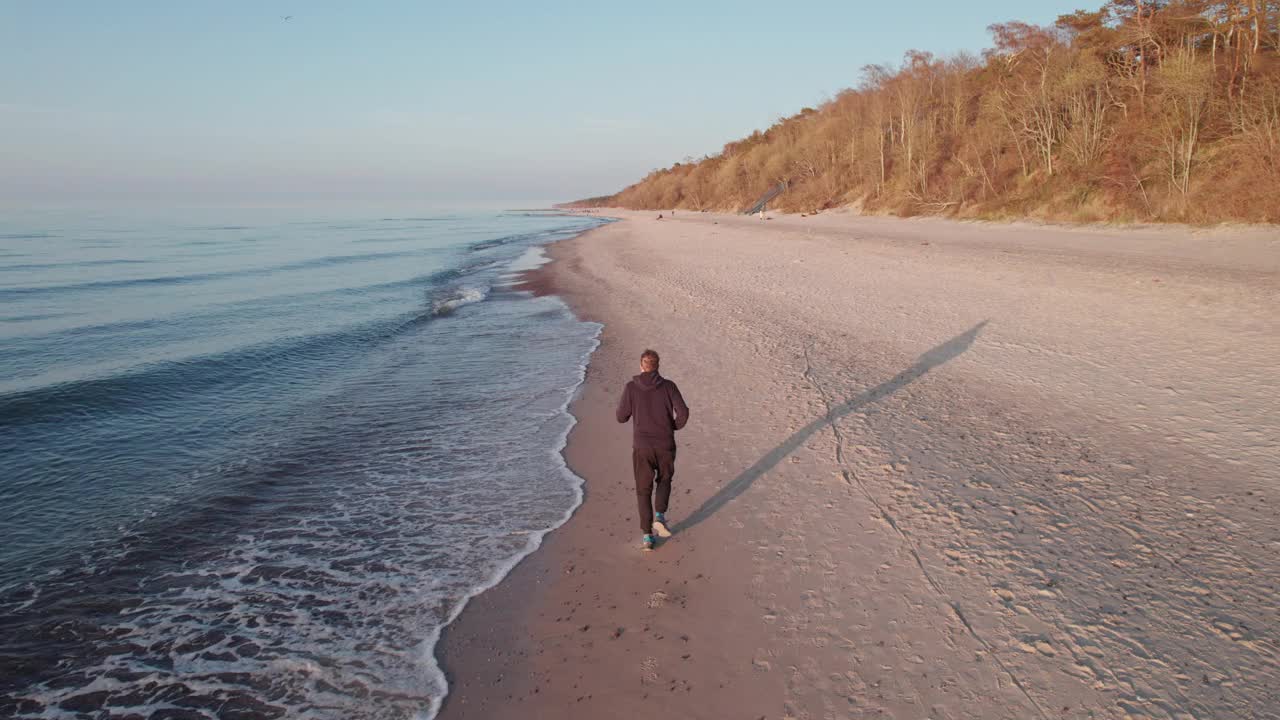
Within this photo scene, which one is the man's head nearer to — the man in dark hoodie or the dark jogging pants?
the man in dark hoodie

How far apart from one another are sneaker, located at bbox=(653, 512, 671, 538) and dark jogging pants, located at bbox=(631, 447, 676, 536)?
0.14m

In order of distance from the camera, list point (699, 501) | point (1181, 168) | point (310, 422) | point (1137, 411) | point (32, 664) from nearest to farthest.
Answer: point (32, 664) < point (699, 501) < point (1137, 411) < point (310, 422) < point (1181, 168)

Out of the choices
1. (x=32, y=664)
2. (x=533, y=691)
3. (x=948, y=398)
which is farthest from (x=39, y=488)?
(x=948, y=398)

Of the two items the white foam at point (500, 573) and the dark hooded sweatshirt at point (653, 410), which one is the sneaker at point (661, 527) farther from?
the white foam at point (500, 573)

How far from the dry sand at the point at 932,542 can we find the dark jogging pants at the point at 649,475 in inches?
13.6

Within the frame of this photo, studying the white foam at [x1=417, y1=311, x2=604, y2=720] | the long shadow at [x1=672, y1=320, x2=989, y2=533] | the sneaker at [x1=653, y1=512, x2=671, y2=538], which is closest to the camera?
the white foam at [x1=417, y1=311, x2=604, y2=720]

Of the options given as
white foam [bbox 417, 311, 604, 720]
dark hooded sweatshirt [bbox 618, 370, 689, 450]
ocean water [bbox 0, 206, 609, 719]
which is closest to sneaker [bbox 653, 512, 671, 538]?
dark hooded sweatshirt [bbox 618, 370, 689, 450]

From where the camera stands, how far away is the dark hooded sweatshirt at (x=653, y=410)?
16.6 ft

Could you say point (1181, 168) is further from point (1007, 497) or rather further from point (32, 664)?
point (32, 664)

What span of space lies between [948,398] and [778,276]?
10893 millimetres

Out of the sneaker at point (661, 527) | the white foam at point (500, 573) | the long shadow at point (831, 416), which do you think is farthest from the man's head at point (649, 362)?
the white foam at point (500, 573)

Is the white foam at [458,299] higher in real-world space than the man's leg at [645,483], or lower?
lower

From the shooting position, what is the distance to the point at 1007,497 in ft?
17.7

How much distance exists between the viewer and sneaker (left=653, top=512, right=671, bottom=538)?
17.5 feet
